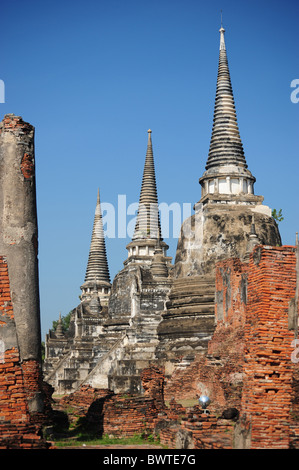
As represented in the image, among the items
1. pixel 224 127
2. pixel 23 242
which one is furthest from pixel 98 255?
pixel 23 242

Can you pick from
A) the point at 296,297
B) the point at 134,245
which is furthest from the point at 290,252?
the point at 134,245

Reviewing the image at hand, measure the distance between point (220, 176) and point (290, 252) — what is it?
19040 millimetres

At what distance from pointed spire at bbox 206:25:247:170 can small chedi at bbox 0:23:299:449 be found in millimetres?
59

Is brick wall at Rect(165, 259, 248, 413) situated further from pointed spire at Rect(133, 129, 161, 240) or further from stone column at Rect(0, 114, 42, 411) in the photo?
pointed spire at Rect(133, 129, 161, 240)

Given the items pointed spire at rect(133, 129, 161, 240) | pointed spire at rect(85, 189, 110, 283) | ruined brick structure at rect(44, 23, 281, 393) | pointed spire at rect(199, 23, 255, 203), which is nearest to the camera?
ruined brick structure at rect(44, 23, 281, 393)

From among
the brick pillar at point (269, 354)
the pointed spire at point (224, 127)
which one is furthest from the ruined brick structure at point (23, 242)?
the pointed spire at point (224, 127)

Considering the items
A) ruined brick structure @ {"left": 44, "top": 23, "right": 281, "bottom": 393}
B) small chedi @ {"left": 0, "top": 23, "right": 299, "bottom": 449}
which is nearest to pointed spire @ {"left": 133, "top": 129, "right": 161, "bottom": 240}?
small chedi @ {"left": 0, "top": 23, "right": 299, "bottom": 449}

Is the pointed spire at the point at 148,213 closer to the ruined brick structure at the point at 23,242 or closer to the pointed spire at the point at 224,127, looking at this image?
the pointed spire at the point at 224,127

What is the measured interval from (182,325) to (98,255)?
1163 inches

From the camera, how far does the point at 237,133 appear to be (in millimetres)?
32375

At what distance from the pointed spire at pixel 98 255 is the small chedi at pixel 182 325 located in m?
10.5

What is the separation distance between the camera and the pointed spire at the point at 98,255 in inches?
2165

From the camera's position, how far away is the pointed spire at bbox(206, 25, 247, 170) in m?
31.3

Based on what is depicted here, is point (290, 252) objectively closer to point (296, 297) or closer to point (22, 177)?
point (296, 297)
